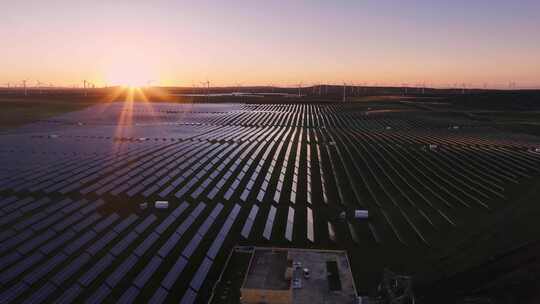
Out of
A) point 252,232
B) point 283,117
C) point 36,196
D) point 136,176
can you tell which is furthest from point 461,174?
point 283,117

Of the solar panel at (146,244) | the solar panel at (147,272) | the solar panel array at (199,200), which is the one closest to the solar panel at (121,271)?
the solar panel array at (199,200)

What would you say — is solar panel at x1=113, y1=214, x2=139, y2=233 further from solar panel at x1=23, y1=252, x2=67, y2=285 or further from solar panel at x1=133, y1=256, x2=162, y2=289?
solar panel at x1=133, y1=256, x2=162, y2=289

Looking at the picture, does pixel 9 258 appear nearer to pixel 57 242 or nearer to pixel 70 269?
pixel 57 242

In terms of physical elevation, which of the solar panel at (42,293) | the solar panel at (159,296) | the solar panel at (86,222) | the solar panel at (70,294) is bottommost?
the solar panel at (159,296)

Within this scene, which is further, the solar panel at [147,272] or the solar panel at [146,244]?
the solar panel at [146,244]

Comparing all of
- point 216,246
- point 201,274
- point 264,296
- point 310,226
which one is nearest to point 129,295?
point 201,274

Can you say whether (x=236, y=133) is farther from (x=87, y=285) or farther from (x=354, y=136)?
(x=87, y=285)

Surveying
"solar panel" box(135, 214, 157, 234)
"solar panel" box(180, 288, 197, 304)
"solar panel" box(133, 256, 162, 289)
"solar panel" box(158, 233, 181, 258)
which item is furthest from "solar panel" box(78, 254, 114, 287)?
"solar panel" box(180, 288, 197, 304)

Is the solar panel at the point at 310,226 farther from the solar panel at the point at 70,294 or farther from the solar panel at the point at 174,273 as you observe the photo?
the solar panel at the point at 70,294
